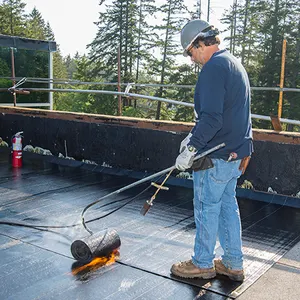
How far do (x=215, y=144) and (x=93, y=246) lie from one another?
4.07 feet

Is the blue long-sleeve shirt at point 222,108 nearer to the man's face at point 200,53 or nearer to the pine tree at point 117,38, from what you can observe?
the man's face at point 200,53

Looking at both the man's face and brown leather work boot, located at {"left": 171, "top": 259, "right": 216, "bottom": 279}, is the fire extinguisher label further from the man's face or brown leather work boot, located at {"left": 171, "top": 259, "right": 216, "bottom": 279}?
the man's face

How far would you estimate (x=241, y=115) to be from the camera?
2861mm

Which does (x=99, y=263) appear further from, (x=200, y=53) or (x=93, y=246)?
(x=200, y=53)

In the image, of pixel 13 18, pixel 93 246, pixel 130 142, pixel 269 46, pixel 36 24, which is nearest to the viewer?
pixel 93 246

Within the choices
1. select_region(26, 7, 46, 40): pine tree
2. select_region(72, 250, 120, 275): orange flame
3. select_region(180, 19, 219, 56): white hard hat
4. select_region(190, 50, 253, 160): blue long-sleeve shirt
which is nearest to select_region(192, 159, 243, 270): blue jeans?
select_region(190, 50, 253, 160): blue long-sleeve shirt

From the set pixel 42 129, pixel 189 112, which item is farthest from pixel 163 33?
pixel 42 129

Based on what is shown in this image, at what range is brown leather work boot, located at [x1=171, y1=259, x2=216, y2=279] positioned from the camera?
3.04 meters

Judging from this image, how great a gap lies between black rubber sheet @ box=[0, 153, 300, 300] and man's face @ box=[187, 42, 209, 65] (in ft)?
5.15

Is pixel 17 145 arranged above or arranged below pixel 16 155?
above

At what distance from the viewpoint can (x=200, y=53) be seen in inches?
114

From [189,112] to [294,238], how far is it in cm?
3109

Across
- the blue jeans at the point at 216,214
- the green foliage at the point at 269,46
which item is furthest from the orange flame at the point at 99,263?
the green foliage at the point at 269,46

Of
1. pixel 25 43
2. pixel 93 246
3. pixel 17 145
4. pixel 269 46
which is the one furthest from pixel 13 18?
pixel 93 246
